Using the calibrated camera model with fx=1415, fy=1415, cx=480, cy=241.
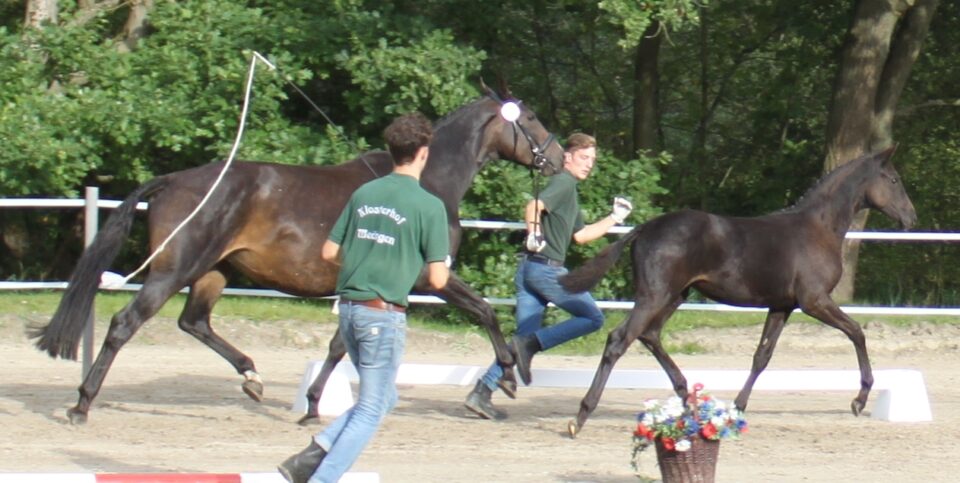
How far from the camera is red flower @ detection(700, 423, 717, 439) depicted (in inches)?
254

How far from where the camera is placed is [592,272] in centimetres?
878

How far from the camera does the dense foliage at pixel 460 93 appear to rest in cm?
1396

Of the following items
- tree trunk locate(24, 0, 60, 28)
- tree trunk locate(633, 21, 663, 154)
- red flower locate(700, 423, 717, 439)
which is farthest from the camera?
tree trunk locate(633, 21, 663, 154)

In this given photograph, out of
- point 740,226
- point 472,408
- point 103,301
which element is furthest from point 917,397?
point 103,301

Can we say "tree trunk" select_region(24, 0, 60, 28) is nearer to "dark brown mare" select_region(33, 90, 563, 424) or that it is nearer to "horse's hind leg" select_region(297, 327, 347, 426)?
"dark brown mare" select_region(33, 90, 563, 424)

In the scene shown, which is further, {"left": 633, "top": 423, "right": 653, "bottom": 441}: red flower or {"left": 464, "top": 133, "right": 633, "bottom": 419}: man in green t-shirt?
{"left": 464, "top": 133, "right": 633, "bottom": 419}: man in green t-shirt

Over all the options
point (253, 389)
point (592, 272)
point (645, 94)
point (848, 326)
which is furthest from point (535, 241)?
point (645, 94)

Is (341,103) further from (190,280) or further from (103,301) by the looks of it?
(190,280)

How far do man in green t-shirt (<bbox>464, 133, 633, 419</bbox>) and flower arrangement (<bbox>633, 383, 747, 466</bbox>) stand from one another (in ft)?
8.11

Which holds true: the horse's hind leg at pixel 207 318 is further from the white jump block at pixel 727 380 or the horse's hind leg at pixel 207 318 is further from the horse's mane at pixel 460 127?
the horse's mane at pixel 460 127

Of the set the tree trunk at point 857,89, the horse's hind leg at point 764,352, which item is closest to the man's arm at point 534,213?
the horse's hind leg at point 764,352

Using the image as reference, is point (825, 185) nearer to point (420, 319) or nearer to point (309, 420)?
point (309, 420)

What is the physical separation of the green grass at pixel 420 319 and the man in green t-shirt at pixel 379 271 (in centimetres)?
731

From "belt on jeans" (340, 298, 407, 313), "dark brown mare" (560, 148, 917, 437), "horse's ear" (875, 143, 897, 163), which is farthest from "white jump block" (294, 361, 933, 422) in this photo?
"belt on jeans" (340, 298, 407, 313)
